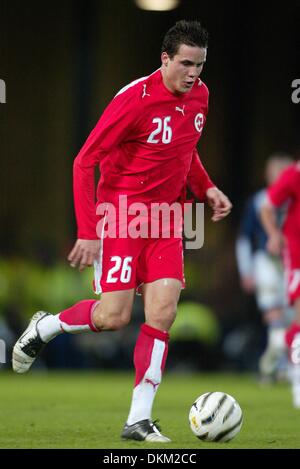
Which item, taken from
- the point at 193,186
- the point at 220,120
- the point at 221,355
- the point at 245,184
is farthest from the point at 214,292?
the point at 193,186

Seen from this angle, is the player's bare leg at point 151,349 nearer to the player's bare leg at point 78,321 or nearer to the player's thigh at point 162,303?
the player's thigh at point 162,303

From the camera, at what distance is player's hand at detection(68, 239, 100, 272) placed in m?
6.64

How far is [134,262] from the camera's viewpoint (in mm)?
6809

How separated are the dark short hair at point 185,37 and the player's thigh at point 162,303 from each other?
1.25 m

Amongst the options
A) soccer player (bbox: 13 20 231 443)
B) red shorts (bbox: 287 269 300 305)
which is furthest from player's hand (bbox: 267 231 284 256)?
soccer player (bbox: 13 20 231 443)

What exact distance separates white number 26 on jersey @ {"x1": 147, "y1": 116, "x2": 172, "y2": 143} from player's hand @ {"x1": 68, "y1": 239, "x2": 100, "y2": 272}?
0.67 metres

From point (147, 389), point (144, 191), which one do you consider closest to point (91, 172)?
point (144, 191)

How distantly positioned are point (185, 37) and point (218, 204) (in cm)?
105

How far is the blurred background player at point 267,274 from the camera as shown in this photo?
12547mm

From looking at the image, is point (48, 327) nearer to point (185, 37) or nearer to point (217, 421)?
point (217, 421)

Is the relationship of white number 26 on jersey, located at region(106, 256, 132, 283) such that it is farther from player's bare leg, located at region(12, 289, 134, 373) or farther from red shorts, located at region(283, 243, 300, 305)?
red shorts, located at region(283, 243, 300, 305)

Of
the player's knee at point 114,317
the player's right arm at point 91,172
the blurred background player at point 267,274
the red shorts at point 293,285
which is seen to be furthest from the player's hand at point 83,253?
the blurred background player at point 267,274

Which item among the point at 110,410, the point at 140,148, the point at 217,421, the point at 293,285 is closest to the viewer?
the point at 217,421
